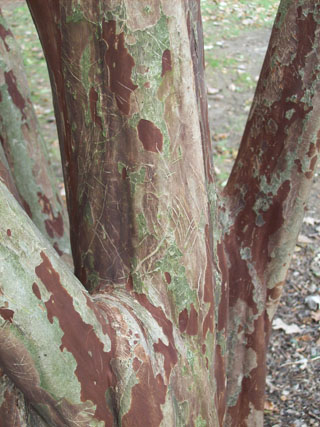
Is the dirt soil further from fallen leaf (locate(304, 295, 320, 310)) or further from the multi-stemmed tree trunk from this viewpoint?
the multi-stemmed tree trunk

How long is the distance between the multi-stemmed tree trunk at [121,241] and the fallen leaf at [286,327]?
1.52 meters

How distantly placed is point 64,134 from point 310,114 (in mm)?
836

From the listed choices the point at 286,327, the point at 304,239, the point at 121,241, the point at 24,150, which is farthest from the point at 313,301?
the point at 121,241

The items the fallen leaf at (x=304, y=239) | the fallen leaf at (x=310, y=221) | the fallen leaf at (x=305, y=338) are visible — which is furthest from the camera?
the fallen leaf at (x=310, y=221)

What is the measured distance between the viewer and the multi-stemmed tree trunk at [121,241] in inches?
48.5

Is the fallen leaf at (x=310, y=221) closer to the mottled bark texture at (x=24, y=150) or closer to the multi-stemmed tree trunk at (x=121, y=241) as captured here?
the mottled bark texture at (x=24, y=150)

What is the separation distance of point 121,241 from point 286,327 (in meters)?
2.04

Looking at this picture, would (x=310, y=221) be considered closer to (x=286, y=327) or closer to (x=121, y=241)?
(x=286, y=327)

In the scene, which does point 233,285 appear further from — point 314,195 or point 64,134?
point 314,195

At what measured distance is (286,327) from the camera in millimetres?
3301

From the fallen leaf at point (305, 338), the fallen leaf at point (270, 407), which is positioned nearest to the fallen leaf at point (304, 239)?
the fallen leaf at point (305, 338)

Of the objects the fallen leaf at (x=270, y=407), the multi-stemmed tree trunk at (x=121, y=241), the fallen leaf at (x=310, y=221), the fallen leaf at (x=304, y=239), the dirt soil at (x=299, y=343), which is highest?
the multi-stemmed tree trunk at (x=121, y=241)

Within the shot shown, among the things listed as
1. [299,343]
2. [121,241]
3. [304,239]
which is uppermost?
[121,241]

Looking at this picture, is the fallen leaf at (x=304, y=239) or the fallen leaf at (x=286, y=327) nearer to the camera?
the fallen leaf at (x=286, y=327)
